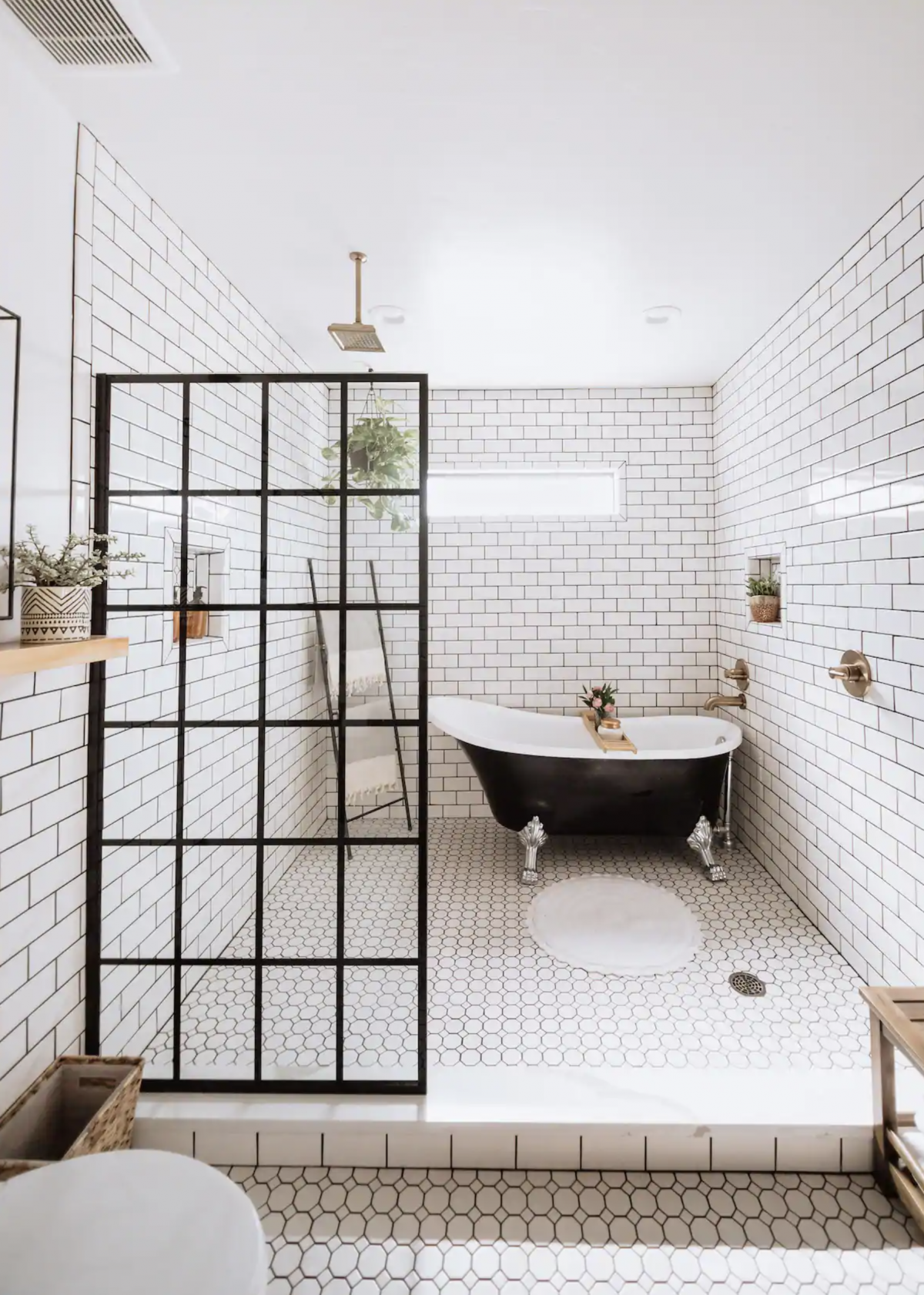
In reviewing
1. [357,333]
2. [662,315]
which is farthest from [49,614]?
[662,315]

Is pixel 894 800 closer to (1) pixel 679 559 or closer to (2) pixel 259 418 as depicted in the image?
(1) pixel 679 559

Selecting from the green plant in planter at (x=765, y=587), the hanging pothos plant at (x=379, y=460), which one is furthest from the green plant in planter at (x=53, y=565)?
the green plant in planter at (x=765, y=587)

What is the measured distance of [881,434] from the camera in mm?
2273

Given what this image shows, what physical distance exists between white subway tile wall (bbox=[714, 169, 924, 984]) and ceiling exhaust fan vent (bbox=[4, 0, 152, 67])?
2368mm

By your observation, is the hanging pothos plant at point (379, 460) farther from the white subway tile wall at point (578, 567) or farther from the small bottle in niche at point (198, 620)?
the white subway tile wall at point (578, 567)

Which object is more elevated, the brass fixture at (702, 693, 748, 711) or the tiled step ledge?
the brass fixture at (702, 693, 748, 711)

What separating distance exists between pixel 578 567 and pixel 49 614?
3157 mm

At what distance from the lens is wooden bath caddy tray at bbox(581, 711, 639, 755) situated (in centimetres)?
320

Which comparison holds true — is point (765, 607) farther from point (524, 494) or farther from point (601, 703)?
point (524, 494)

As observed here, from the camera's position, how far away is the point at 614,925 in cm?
278

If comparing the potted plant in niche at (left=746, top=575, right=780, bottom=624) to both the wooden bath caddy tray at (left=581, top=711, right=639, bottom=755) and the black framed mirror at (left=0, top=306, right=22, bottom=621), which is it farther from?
the black framed mirror at (left=0, top=306, right=22, bottom=621)

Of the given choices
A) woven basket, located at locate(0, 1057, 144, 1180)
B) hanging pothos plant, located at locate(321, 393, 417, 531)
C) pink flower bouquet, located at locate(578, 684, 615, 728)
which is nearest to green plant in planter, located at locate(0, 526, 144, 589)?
hanging pothos plant, located at locate(321, 393, 417, 531)

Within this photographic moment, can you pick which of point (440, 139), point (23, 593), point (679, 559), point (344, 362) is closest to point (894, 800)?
point (679, 559)

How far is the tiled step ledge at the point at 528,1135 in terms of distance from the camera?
5.54 ft
